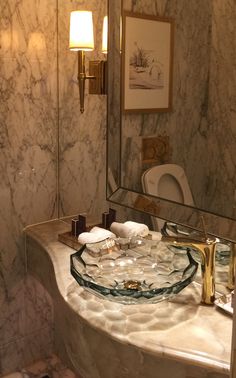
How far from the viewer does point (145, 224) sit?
5.69 ft

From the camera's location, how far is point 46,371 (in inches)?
90.0

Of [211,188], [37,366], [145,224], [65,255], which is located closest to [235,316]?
[211,188]

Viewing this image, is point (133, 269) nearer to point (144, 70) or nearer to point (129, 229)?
point (129, 229)

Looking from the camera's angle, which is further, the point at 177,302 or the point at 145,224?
the point at 145,224

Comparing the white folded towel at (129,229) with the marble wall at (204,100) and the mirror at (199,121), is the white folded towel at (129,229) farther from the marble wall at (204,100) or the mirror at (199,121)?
the marble wall at (204,100)

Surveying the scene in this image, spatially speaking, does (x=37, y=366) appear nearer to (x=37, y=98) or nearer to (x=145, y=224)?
(x=145, y=224)

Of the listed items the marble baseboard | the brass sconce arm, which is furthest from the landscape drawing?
the marble baseboard

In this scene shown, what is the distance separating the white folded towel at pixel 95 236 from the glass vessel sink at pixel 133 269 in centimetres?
8

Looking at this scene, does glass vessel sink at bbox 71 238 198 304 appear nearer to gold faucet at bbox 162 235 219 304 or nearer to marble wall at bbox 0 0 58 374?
gold faucet at bbox 162 235 219 304

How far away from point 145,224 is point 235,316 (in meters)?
1.10

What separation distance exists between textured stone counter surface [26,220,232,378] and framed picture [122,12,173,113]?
2.16 ft

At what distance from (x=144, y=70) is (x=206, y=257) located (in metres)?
0.71

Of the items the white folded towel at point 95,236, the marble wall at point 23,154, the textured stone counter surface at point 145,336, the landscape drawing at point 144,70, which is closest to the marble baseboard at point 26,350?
the marble wall at point 23,154

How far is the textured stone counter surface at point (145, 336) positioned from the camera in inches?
44.3
